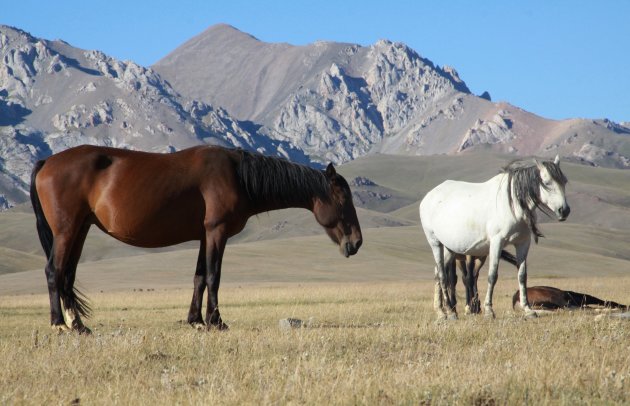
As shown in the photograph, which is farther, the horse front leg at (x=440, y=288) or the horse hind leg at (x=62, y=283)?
the horse front leg at (x=440, y=288)

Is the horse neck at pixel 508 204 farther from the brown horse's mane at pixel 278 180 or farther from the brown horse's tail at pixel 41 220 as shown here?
the brown horse's tail at pixel 41 220

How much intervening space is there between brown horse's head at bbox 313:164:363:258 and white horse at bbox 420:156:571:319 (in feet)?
8.00

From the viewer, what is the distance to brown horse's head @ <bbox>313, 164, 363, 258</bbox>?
47.0 feet

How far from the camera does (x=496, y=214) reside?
15273 millimetres

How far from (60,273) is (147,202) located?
1.75 meters

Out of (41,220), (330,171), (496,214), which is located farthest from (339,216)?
(41,220)

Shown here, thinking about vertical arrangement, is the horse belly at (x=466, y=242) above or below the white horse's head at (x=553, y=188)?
below

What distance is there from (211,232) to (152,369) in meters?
4.30

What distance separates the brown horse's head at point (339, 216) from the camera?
47.0ft

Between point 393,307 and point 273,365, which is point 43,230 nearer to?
point 273,365

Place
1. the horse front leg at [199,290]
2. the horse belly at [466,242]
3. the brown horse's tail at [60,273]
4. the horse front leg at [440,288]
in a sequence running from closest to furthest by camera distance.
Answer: the brown horse's tail at [60,273] → the horse front leg at [199,290] → the horse belly at [466,242] → the horse front leg at [440,288]

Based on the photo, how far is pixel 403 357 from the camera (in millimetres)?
9656

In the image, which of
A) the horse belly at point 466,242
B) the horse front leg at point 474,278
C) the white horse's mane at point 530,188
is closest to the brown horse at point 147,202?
the horse belly at point 466,242

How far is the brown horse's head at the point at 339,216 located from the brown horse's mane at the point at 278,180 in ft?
0.40
